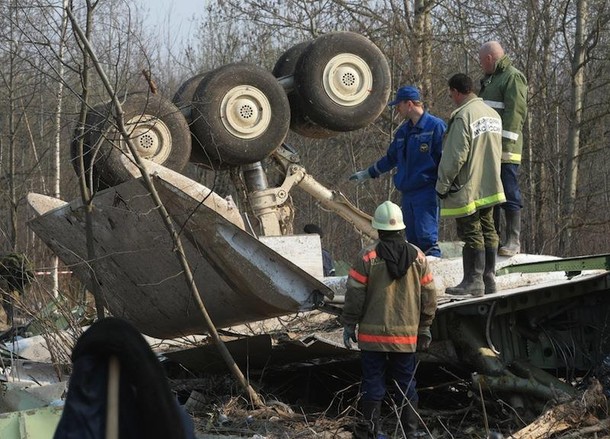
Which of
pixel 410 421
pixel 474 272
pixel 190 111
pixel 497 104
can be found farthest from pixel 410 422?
pixel 190 111

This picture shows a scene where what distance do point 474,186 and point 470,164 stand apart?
15 centimetres

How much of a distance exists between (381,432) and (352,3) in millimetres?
11544

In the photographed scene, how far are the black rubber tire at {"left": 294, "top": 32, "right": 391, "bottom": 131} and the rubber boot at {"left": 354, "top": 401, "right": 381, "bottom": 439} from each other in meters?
2.72

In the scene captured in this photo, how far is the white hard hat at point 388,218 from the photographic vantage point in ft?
19.5

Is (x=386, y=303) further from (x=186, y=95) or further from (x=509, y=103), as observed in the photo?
(x=186, y=95)

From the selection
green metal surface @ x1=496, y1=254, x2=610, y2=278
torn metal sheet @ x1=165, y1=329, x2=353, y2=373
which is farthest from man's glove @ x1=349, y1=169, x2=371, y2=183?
torn metal sheet @ x1=165, y1=329, x2=353, y2=373

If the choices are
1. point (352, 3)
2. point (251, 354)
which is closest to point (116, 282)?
point (251, 354)

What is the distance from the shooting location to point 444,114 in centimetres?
1822

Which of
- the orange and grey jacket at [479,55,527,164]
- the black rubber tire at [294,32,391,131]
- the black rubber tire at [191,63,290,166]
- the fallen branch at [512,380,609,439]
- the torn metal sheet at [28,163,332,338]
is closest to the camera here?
the fallen branch at [512,380,609,439]

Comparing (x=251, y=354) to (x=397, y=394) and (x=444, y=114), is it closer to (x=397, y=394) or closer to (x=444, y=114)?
(x=397, y=394)

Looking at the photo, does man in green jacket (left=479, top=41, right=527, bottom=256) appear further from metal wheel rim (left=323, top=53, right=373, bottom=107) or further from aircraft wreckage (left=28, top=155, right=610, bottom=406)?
metal wheel rim (left=323, top=53, right=373, bottom=107)

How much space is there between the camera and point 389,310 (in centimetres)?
590

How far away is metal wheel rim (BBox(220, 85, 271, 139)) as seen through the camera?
7.36 meters

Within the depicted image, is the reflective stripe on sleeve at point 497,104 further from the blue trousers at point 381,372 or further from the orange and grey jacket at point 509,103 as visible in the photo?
the blue trousers at point 381,372
